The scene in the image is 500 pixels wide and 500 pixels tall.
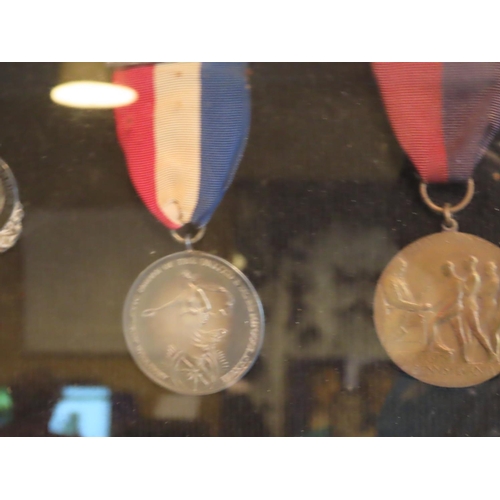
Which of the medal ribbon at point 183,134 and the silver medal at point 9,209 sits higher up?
the medal ribbon at point 183,134

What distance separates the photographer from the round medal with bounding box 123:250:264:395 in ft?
4.55

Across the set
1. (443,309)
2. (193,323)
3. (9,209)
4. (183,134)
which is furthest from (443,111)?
(9,209)

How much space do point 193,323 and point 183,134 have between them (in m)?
0.52

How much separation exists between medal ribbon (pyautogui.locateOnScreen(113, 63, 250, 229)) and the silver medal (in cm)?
32

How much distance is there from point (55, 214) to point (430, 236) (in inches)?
40.1

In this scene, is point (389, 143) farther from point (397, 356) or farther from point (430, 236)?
point (397, 356)

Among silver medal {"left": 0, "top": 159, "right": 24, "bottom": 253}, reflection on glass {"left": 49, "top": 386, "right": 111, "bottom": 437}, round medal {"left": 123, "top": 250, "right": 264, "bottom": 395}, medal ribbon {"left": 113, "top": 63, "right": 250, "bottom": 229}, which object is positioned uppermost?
medal ribbon {"left": 113, "top": 63, "right": 250, "bottom": 229}

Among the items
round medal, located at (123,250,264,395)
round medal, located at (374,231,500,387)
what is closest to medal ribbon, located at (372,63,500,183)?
round medal, located at (374,231,500,387)

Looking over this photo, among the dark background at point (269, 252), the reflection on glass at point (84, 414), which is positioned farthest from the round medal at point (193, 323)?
the reflection on glass at point (84, 414)

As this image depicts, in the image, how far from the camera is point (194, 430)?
1.39 m

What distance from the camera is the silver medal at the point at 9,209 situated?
1.43 meters

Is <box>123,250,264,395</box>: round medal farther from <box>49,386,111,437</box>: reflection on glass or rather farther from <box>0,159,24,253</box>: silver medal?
<box>0,159,24,253</box>: silver medal

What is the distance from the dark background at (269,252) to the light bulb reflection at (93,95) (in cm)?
3

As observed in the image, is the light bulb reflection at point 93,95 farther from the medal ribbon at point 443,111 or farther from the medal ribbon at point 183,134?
the medal ribbon at point 443,111
